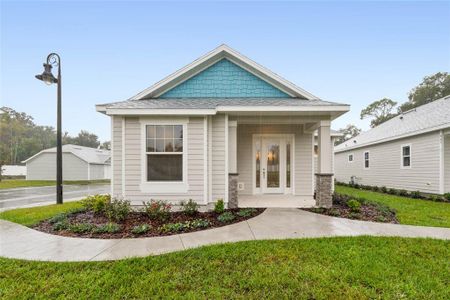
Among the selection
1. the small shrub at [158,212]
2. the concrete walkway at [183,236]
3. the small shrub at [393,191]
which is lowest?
the small shrub at [393,191]

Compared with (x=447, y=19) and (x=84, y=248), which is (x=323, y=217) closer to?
(x=84, y=248)

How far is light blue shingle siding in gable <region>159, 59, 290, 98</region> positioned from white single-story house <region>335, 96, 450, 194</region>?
306 inches

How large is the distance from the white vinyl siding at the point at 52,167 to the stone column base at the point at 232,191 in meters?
24.5

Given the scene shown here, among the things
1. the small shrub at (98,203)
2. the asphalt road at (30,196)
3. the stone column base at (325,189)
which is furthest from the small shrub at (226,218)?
the asphalt road at (30,196)

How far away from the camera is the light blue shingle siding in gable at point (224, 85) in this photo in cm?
789

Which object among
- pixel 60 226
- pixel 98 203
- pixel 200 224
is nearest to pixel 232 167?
pixel 200 224

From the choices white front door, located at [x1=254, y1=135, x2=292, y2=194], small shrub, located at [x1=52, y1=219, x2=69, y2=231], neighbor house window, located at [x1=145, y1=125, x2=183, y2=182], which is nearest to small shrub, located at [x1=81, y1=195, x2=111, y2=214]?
small shrub, located at [x1=52, y1=219, x2=69, y2=231]

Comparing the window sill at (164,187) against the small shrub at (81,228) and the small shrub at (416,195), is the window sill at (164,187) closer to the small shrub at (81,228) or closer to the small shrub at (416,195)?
the small shrub at (81,228)

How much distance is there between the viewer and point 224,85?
8.00 metres

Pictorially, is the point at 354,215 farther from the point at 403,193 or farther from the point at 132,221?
the point at 403,193

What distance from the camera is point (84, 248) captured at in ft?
12.4

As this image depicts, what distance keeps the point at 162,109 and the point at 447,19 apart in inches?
609

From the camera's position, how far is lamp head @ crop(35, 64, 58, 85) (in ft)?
24.9

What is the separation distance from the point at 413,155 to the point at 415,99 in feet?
92.3
